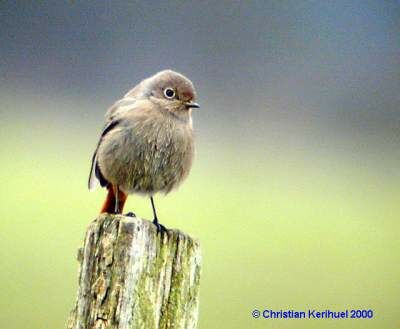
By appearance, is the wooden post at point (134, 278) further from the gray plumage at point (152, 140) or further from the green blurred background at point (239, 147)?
the green blurred background at point (239, 147)

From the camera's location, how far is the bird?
10.5 feet

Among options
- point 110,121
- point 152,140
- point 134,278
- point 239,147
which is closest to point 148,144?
point 152,140

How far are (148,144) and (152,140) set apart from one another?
1.1 inches

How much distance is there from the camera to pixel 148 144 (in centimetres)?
320

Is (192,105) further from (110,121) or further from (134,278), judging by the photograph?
(134,278)

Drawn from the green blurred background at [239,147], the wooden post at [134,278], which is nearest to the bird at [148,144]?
the green blurred background at [239,147]

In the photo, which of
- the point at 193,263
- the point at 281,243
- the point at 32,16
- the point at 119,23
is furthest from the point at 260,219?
the point at 193,263

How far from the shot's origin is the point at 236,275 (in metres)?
4.54

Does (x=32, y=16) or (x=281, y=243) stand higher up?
(x=32, y=16)

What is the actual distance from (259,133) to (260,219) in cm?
71

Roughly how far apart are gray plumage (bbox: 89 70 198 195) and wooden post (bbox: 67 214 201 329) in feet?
3.53

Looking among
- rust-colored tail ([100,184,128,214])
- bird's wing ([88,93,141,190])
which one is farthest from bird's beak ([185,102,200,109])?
rust-colored tail ([100,184,128,214])

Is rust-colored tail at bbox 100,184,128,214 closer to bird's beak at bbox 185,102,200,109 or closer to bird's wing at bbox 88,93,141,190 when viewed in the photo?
bird's wing at bbox 88,93,141,190

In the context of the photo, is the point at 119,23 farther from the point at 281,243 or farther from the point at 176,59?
the point at 281,243
